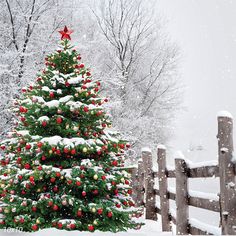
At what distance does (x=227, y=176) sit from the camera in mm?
4684

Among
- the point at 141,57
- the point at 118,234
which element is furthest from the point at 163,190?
the point at 141,57

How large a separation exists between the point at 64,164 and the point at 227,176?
2.62m

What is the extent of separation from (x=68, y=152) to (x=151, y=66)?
597 inches

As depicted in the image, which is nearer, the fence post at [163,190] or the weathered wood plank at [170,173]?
the weathered wood plank at [170,173]

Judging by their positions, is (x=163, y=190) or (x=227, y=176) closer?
(x=227, y=176)

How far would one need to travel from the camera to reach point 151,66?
20688 mm

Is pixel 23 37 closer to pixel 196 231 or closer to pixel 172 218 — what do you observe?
pixel 172 218

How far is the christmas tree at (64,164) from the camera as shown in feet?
19.0

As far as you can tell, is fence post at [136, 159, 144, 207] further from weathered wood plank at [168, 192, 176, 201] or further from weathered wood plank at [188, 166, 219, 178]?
weathered wood plank at [188, 166, 219, 178]

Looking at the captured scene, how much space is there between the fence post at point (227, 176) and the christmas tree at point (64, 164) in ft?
6.29

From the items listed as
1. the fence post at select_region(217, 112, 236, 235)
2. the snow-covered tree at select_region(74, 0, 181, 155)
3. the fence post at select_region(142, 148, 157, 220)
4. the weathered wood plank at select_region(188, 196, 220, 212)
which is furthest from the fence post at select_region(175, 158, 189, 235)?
the snow-covered tree at select_region(74, 0, 181, 155)

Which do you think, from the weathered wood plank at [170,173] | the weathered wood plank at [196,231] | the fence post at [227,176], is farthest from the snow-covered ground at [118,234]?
the weathered wood plank at [170,173]

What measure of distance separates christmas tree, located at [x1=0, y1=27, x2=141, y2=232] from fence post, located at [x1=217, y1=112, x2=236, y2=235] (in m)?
1.92

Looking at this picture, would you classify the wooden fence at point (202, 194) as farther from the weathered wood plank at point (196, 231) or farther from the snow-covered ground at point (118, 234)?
the snow-covered ground at point (118, 234)
